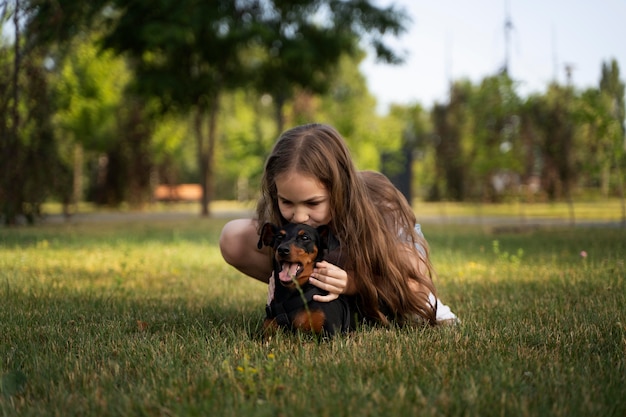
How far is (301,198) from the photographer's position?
11.2 ft

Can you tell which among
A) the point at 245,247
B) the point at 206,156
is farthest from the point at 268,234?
the point at 206,156

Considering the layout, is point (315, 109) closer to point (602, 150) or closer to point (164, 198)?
point (164, 198)

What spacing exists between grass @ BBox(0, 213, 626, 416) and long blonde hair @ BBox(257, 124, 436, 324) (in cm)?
22

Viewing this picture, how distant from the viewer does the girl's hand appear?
3.18 metres

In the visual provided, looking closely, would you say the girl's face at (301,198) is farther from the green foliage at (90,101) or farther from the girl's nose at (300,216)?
the green foliage at (90,101)

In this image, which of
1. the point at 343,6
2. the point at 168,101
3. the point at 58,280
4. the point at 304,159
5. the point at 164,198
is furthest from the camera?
the point at 164,198

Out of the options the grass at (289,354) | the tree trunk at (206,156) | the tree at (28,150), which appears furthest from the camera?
the tree trunk at (206,156)

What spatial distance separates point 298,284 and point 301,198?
1.85 feet

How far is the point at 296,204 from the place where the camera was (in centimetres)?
344

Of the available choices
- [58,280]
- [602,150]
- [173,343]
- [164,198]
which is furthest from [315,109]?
[173,343]

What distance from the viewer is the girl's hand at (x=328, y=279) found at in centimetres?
318

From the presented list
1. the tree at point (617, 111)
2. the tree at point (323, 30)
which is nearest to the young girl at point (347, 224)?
the tree at point (617, 111)

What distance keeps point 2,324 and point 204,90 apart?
14.9m

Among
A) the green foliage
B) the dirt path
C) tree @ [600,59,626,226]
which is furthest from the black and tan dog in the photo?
the green foliage
